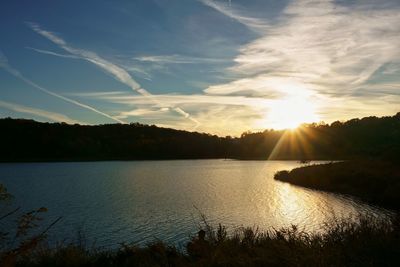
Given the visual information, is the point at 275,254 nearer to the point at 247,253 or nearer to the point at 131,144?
the point at 247,253

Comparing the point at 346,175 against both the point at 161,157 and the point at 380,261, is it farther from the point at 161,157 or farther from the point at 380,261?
the point at 161,157

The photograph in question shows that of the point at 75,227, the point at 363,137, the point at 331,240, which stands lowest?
the point at 75,227

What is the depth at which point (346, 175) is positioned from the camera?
180 ft

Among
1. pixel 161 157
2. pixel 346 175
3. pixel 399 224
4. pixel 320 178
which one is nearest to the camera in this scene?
pixel 399 224

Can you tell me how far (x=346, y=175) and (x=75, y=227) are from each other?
131ft

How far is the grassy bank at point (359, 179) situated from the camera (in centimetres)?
4069

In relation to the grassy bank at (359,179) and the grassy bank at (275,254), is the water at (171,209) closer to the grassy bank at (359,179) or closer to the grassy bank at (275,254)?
the grassy bank at (359,179)

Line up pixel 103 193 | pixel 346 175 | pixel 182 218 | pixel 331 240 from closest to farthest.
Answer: pixel 331 240 < pixel 182 218 < pixel 103 193 < pixel 346 175

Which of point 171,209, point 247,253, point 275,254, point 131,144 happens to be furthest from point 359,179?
point 131,144

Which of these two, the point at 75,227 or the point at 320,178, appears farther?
the point at 320,178

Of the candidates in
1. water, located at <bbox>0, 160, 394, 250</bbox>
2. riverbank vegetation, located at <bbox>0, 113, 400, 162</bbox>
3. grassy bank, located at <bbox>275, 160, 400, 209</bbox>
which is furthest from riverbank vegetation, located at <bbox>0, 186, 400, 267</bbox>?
riverbank vegetation, located at <bbox>0, 113, 400, 162</bbox>

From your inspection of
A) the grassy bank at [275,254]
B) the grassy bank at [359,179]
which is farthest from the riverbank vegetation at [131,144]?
the grassy bank at [275,254]

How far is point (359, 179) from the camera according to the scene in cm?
5109

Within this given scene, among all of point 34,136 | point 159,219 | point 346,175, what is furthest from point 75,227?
point 34,136
